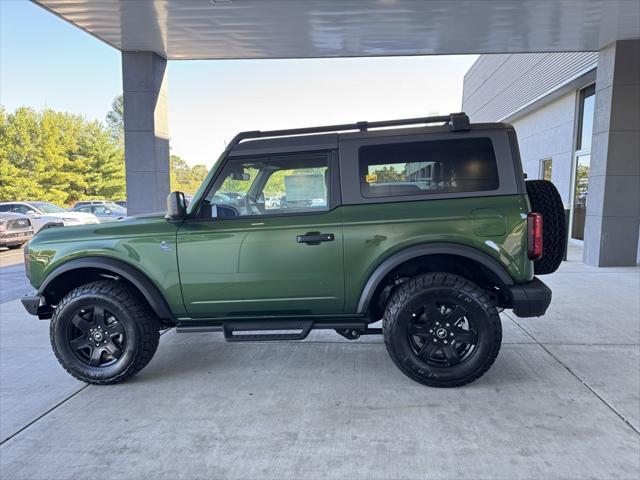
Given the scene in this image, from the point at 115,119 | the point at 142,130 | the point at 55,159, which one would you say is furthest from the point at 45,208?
the point at 115,119

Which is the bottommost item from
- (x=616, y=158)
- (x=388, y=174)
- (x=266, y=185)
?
(x=266, y=185)

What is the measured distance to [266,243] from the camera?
11.2 feet

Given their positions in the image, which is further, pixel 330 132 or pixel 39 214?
pixel 39 214

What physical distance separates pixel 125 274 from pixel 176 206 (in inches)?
27.9

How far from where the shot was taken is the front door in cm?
339

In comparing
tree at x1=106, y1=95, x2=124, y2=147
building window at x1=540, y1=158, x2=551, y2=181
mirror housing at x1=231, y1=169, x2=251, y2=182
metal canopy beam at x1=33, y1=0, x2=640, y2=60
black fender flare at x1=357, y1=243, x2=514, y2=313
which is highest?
tree at x1=106, y1=95, x2=124, y2=147

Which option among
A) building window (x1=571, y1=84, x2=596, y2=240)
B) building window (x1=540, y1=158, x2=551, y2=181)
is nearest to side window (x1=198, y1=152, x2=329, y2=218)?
building window (x1=571, y1=84, x2=596, y2=240)

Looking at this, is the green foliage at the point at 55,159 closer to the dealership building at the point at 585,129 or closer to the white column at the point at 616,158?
the dealership building at the point at 585,129

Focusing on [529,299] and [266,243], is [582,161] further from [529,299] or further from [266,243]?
[266,243]

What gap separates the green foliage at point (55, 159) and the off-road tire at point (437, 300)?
125ft

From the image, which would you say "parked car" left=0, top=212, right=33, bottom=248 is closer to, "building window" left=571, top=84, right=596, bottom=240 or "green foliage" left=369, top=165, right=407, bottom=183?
"green foliage" left=369, top=165, right=407, bottom=183

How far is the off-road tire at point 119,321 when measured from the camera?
137 inches

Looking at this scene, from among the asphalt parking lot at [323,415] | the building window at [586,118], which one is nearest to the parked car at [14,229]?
the asphalt parking lot at [323,415]

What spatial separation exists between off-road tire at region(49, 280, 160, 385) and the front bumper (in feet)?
0.72
